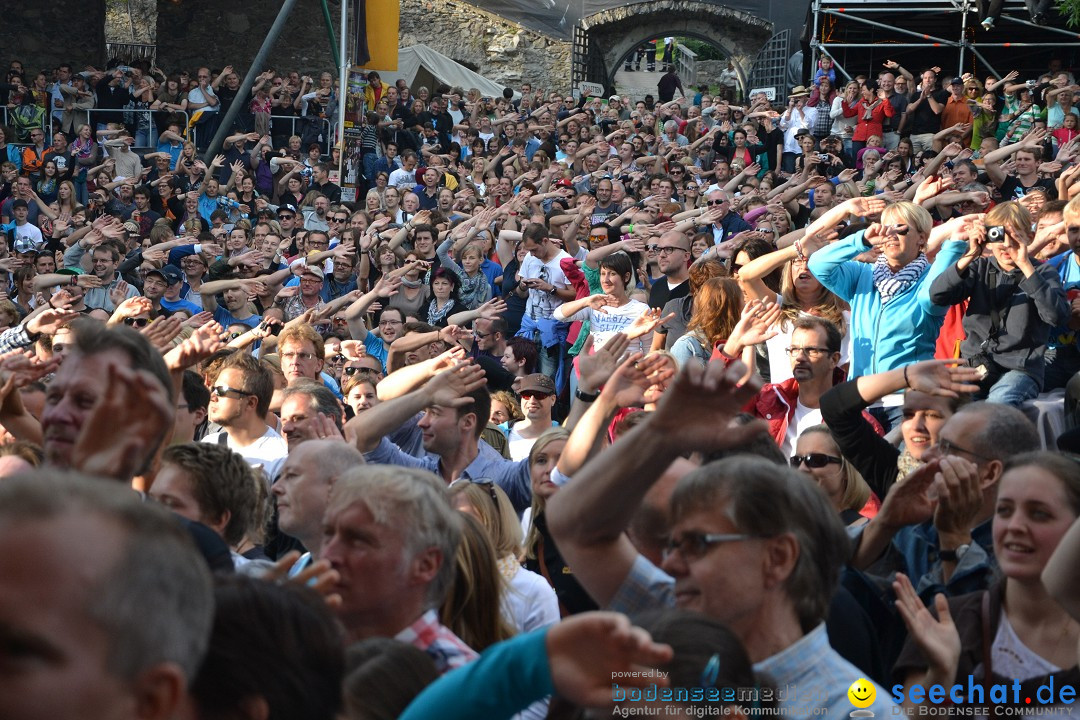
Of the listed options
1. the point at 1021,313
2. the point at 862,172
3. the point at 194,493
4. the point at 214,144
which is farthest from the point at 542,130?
the point at 194,493

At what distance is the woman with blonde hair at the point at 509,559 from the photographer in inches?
130

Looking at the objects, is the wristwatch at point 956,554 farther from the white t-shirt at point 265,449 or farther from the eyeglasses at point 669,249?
the eyeglasses at point 669,249

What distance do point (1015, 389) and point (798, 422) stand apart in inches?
43.8

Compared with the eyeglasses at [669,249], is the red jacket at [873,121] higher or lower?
higher

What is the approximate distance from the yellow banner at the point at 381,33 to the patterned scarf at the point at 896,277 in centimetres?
1412

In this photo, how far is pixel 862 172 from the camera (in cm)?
1412

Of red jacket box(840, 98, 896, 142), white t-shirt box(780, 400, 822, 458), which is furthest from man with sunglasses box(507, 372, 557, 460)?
red jacket box(840, 98, 896, 142)

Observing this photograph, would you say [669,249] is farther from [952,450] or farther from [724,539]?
[724,539]

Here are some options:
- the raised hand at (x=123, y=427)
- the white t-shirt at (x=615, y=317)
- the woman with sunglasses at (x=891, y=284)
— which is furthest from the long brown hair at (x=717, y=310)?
the raised hand at (x=123, y=427)

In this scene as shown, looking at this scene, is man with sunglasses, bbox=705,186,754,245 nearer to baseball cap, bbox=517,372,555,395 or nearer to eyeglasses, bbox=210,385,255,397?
baseball cap, bbox=517,372,555,395

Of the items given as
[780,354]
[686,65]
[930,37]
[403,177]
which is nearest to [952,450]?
[780,354]

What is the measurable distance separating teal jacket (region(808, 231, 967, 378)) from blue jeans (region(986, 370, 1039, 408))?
1.13 feet

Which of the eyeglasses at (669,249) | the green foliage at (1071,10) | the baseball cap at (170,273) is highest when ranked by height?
the green foliage at (1071,10)

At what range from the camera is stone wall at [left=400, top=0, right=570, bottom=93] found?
93.2 ft
